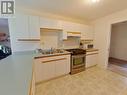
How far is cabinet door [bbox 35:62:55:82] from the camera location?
2.59 m

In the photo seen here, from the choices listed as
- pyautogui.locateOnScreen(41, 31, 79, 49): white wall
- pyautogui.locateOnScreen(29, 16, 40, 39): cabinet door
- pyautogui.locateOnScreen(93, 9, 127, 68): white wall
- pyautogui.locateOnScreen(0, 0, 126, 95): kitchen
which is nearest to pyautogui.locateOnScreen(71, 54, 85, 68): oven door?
pyautogui.locateOnScreen(0, 0, 126, 95): kitchen

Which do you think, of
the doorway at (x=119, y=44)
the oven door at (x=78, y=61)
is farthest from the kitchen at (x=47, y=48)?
the doorway at (x=119, y=44)

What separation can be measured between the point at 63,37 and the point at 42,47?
875 mm

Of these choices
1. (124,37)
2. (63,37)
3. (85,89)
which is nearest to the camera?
(85,89)

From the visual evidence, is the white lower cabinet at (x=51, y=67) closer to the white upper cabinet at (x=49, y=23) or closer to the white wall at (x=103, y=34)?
the white upper cabinet at (x=49, y=23)

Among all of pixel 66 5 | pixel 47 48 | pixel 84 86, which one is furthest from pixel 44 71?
pixel 66 5

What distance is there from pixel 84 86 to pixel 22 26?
99.4 inches

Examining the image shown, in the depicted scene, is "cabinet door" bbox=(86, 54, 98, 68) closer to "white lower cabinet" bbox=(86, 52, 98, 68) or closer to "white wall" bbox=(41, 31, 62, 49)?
"white lower cabinet" bbox=(86, 52, 98, 68)

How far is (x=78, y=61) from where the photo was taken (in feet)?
11.6

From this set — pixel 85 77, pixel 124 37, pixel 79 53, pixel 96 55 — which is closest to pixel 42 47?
pixel 79 53

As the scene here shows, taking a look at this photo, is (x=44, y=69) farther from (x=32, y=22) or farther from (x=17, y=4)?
(x=17, y=4)

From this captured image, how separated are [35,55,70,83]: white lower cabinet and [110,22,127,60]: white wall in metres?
4.32

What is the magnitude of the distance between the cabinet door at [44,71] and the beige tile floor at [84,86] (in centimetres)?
19

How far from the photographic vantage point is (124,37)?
552cm
